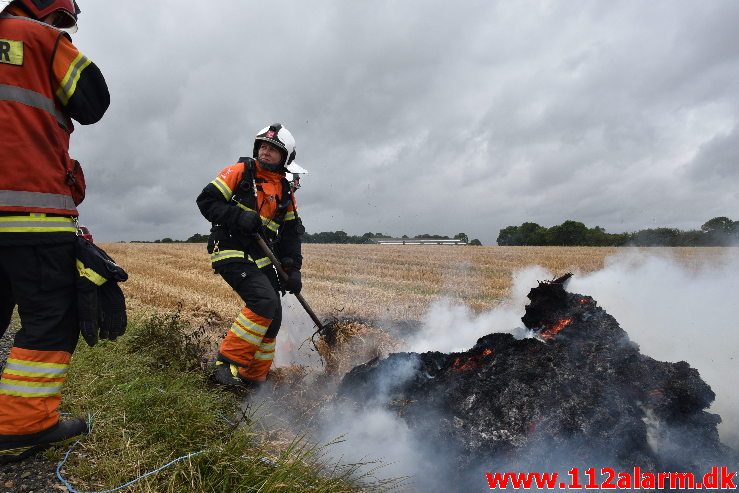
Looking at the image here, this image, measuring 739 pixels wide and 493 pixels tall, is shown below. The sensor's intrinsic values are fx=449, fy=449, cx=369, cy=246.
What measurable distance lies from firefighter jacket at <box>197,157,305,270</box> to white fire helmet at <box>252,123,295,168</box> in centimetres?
17

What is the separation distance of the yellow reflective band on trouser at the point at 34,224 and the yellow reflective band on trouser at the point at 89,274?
0.20m

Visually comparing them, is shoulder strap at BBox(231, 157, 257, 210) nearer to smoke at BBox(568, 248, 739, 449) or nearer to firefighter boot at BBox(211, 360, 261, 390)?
firefighter boot at BBox(211, 360, 261, 390)

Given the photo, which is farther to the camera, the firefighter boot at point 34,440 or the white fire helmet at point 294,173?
the white fire helmet at point 294,173

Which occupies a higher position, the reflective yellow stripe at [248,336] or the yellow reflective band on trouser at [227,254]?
the yellow reflective band on trouser at [227,254]

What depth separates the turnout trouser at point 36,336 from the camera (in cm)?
227

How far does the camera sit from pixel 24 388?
2291mm

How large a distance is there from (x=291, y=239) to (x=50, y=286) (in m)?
2.65

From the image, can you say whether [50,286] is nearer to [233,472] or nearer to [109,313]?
[109,313]

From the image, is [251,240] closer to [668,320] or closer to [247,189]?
[247,189]

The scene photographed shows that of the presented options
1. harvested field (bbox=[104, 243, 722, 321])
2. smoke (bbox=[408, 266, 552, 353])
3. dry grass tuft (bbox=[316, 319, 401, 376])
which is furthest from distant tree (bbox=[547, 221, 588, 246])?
dry grass tuft (bbox=[316, 319, 401, 376])

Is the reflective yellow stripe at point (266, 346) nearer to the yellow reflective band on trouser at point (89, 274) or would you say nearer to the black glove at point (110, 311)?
the black glove at point (110, 311)

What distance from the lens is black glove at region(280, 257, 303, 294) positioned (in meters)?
4.63

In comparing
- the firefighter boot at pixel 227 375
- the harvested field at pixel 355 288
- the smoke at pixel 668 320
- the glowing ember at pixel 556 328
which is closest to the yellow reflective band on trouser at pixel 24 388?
the firefighter boot at pixel 227 375

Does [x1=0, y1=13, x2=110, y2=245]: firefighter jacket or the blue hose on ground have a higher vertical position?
[x1=0, y1=13, x2=110, y2=245]: firefighter jacket
